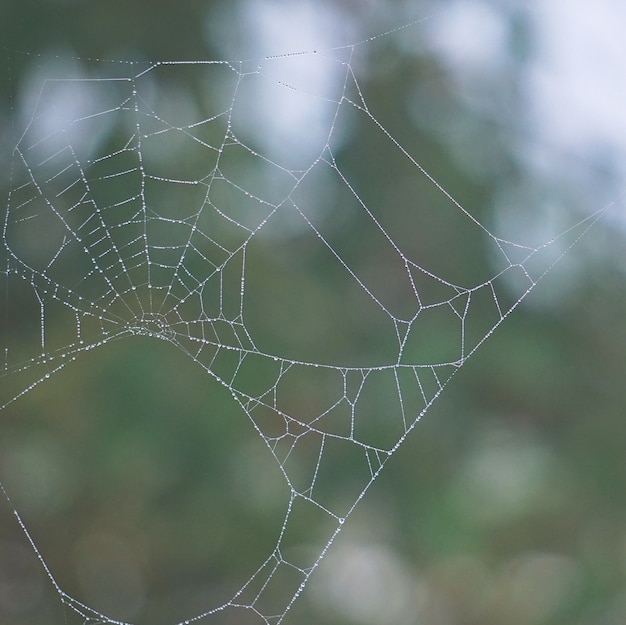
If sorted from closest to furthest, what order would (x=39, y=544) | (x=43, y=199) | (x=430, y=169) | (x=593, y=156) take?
(x=43, y=199), (x=39, y=544), (x=593, y=156), (x=430, y=169)

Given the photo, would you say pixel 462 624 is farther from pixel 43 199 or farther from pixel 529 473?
pixel 43 199

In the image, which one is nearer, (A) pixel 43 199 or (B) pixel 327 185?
(A) pixel 43 199

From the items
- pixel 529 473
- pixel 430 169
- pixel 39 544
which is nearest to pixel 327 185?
pixel 430 169

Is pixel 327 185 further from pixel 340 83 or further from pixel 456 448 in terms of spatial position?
pixel 456 448

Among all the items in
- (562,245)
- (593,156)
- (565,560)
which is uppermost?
(593,156)

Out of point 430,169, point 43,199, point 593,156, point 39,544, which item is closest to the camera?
point 43,199

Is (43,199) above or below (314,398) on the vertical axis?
above
